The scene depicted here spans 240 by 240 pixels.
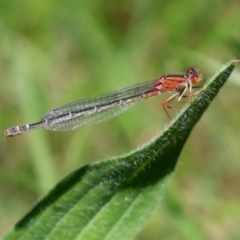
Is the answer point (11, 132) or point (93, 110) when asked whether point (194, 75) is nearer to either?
point (93, 110)

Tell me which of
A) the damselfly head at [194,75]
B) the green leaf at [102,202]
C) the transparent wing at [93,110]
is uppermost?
the transparent wing at [93,110]

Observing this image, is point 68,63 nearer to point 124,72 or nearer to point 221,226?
point 124,72

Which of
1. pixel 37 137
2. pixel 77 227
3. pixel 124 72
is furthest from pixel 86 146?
pixel 77 227

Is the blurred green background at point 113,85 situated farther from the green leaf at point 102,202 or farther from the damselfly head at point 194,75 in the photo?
the green leaf at point 102,202

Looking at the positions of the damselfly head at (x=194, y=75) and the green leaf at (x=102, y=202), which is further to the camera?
the damselfly head at (x=194, y=75)

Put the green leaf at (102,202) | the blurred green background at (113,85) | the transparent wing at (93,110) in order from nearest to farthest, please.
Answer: the green leaf at (102,202)
the transparent wing at (93,110)
the blurred green background at (113,85)

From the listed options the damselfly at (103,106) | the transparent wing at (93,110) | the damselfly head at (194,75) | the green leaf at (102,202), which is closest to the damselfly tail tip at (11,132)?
the damselfly at (103,106)

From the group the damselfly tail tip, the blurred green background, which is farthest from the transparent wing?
the blurred green background

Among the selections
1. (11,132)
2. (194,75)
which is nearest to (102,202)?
(11,132)
